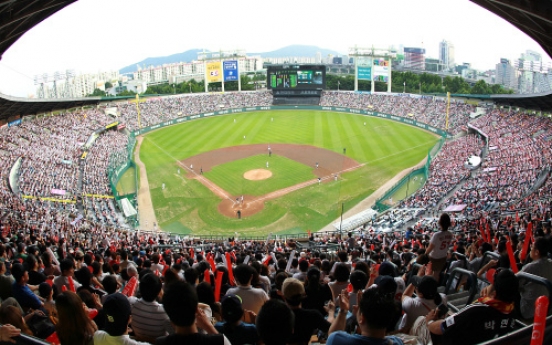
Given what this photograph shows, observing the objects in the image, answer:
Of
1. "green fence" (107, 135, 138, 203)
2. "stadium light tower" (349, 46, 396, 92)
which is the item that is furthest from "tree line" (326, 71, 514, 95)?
"green fence" (107, 135, 138, 203)

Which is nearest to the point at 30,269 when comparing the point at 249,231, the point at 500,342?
the point at 500,342

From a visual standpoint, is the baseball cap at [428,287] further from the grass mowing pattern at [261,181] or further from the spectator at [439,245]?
the grass mowing pattern at [261,181]

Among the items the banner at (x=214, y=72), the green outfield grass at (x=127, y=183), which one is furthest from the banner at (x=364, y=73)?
the green outfield grass at (x=127, y=183)

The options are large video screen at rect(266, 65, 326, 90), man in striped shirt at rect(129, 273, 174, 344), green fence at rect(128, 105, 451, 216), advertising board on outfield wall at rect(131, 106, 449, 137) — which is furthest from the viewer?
large video screen at rect(266, 65, 326, 90)

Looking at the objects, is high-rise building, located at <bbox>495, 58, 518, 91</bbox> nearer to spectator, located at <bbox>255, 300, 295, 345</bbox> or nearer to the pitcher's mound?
the pitcher's mound

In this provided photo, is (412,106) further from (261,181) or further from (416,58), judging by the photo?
(416,58)

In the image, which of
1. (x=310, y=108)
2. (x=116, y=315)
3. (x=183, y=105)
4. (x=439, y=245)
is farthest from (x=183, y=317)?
(x=310, y=108)
